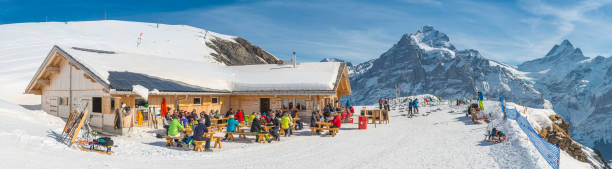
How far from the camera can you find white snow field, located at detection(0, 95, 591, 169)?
29.8ft

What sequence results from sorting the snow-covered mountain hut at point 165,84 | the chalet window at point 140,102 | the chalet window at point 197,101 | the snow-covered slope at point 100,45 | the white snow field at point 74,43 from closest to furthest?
the snow-covered mountain hut at point 165,84, the chalet window at point 140,102, the chalet window at point 197,101, the white snow field at point 74,43, the snow-covered slope at point 100,45

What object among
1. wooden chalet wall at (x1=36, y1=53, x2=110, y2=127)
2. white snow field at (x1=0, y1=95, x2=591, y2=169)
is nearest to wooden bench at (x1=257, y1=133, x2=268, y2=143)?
white snow field at (x1=0, y1=95, x2=591, y2=169)

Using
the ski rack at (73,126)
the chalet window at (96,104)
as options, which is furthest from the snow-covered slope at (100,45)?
the ski rack at (73,126)

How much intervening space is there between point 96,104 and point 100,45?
47535 millimetres

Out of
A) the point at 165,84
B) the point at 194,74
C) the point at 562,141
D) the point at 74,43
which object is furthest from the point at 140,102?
the point at 74,43

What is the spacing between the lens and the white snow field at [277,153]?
29.8ft

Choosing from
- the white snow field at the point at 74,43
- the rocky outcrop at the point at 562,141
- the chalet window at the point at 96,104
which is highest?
the white snow field at the point at 74,43

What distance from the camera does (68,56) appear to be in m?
15.6

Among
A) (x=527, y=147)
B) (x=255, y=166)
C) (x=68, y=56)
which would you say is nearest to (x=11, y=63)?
(x=68, y=56)

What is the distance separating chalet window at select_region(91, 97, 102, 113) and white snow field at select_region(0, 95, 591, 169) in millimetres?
1556

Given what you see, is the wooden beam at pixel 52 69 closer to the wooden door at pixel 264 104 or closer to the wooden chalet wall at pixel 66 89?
the wooden chalet wall at pixel 66 89

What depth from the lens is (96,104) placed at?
1608 centimetres

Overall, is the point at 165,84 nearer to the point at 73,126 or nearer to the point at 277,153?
the point at 73,126

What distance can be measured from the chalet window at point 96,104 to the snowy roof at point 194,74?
1419mm
